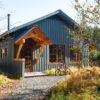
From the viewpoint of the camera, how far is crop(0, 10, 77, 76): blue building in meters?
25.8

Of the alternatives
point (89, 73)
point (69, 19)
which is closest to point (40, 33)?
point (69, 19)

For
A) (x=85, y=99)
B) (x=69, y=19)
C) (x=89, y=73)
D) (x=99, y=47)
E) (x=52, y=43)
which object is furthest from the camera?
(x=69, y=19)

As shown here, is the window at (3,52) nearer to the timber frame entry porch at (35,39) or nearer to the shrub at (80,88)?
the timber frame entry porch at (35,39)

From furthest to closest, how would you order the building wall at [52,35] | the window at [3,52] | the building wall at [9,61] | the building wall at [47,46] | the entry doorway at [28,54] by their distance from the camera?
the window at [3,52] → the building wall at [52,35] → the entry doorway at [28,54] → the building wall at [47,46] → the building wall at [9,61]

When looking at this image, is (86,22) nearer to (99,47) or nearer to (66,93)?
(99,47)

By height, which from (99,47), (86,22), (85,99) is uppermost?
(86,22)

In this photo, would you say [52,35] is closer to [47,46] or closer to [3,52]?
[47,46]

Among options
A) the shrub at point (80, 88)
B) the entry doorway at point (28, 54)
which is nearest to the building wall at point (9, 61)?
the entry doorway at point (28, 54)

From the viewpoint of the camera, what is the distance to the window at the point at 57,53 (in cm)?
2873

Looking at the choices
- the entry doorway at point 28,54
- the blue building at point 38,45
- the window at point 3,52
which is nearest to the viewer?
the blue building at point 38,45

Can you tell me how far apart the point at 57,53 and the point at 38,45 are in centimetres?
226

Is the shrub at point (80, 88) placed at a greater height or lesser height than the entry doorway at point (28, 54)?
lesser

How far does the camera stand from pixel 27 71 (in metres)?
27.1

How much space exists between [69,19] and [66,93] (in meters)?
17.3
